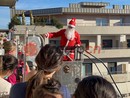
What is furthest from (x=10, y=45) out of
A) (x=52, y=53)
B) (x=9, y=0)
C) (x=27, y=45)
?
(x=52, y=53)

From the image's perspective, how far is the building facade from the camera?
121ft

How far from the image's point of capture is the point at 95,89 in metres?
2.16

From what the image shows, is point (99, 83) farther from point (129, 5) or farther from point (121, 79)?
point (129, 5)

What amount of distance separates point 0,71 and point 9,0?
1.77 metres

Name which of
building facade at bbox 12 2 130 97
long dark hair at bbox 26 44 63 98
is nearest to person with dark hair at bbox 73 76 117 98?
long dark hair at bbox 26 44 63 98

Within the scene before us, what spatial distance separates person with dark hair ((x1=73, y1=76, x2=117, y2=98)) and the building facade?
32259mm

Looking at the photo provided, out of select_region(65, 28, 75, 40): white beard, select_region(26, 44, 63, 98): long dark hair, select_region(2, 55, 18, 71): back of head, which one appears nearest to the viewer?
select_region(26, 44, 63, 98): long dark hair

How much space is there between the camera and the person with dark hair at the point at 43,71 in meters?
2.87

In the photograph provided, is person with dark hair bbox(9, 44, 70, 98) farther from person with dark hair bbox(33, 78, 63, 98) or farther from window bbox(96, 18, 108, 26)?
window bbox(96, 18, 108, 26)

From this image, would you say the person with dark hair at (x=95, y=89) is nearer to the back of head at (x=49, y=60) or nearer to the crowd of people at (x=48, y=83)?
the crowd of people at (x=48, y=83)

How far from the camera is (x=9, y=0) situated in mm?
5352

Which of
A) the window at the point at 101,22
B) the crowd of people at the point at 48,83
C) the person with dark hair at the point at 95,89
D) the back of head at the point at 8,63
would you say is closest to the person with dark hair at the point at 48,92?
the crowd of people at the point at 48,83

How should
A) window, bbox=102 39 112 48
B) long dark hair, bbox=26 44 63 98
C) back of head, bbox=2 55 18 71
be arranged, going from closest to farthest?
long dark hair, bbox=26 44 63 98, back of head, bbox=2 55 18 71, window, bbox=102 39 112 48

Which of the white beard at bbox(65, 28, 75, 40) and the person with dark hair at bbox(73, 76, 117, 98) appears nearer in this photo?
the person with dark hair at bbox(73, 76, 117, 98)
